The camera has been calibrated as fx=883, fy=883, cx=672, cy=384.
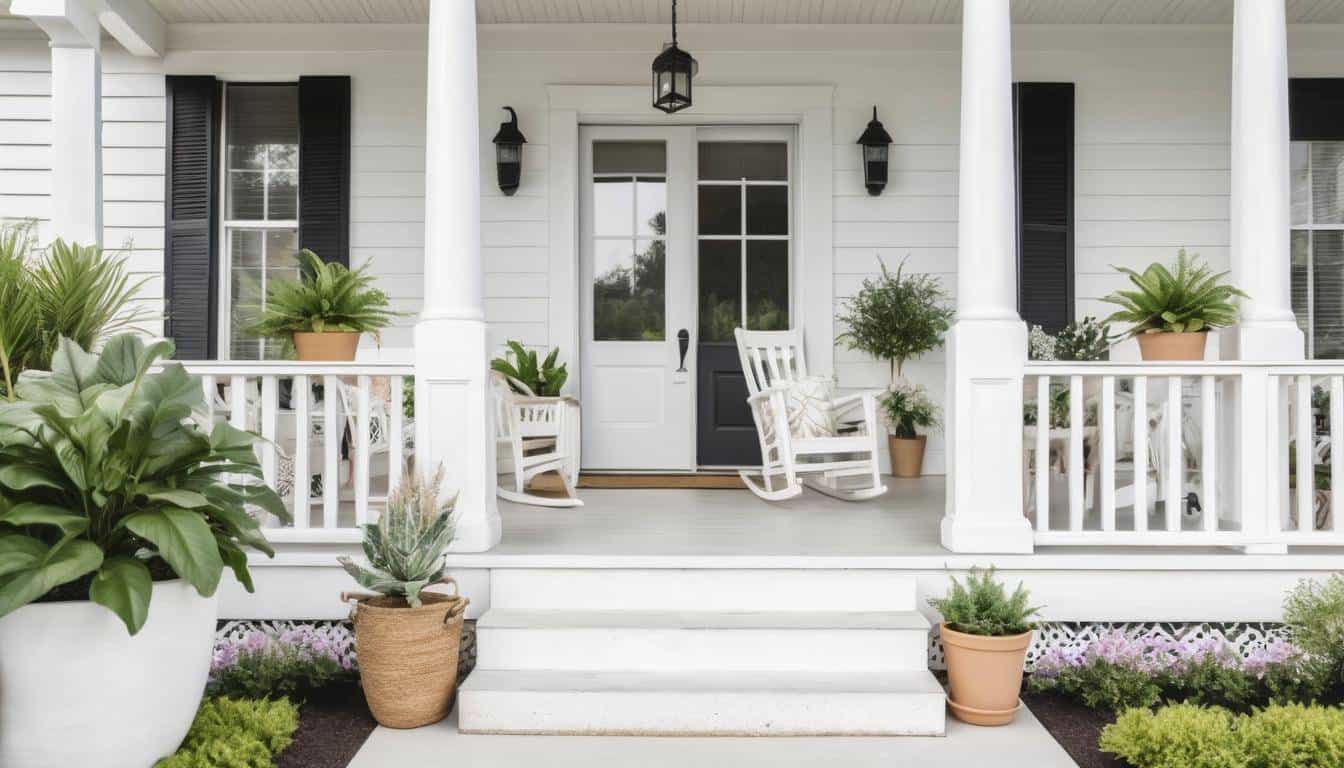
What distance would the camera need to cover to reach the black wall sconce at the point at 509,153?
525cm

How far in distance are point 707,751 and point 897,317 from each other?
3.26m

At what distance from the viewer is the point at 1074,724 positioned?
9.24 ft

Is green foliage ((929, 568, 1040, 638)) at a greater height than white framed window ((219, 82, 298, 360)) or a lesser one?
lesser

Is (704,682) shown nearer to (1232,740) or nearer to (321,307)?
(1232,740)

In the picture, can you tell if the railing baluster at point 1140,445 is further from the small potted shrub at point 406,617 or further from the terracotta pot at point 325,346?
the terracotta pot at point 325,346

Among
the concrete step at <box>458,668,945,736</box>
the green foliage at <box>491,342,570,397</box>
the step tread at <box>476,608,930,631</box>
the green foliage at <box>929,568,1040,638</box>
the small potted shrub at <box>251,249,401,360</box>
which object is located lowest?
the concrete step at <box>458,668,945,736</box>

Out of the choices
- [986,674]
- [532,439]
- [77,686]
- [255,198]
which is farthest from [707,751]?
[255,198]

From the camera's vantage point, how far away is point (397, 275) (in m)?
5.39

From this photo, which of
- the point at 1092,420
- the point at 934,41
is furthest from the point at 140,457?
the point at 934,41

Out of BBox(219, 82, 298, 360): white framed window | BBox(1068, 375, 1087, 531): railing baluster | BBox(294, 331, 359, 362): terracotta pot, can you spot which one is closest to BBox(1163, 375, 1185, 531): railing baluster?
BBox(1068, 375, 1087, 531): railing baluster

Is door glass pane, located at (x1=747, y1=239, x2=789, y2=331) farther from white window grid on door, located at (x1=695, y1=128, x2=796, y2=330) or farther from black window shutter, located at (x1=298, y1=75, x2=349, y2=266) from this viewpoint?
black window shutter, located at (x1=298, y1=75, x2=349, y2=266)

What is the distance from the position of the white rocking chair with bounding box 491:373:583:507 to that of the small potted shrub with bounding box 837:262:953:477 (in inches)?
71.5

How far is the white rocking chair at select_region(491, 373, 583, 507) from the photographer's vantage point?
4.32m

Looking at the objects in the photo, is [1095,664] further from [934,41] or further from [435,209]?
[934,41]
